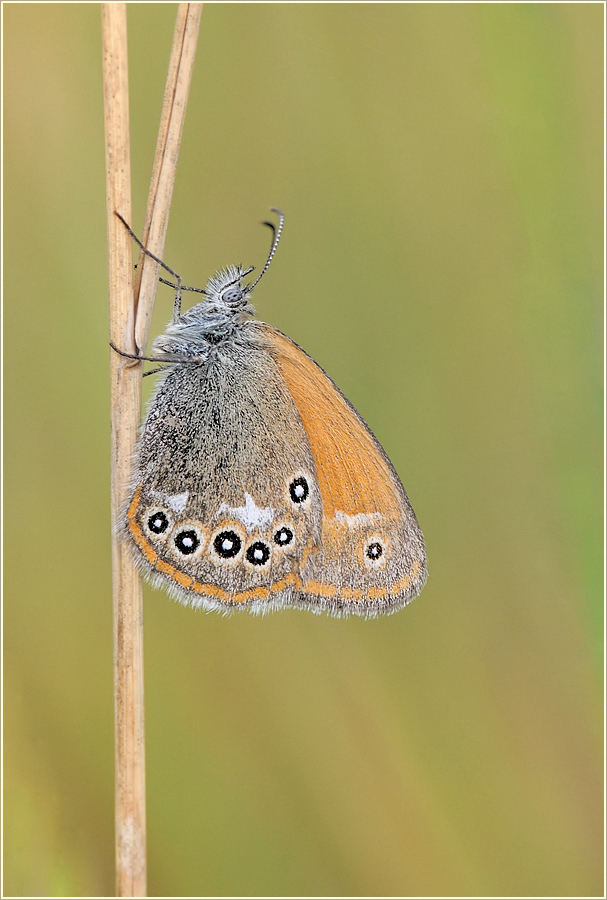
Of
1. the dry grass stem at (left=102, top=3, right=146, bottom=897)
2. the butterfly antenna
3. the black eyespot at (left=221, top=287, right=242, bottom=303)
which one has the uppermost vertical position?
the butterfly antenna

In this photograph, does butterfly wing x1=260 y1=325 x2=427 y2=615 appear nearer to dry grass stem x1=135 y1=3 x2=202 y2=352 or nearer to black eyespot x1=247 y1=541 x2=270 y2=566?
black eyespot x1=247 y1=541 x2=270 y2=566

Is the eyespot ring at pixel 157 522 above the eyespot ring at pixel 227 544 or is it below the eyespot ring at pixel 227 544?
above

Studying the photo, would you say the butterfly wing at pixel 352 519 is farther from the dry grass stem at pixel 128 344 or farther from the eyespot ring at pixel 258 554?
the dry grass stem at pixel 128 344

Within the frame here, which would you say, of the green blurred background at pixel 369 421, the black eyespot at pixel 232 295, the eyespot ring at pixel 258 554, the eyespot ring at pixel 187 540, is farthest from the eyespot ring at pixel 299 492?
the black eyespot at pixel 232 295

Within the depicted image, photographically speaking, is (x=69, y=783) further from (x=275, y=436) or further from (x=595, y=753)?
(x=595, y=753)

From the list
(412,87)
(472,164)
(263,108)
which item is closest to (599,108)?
(472,164)

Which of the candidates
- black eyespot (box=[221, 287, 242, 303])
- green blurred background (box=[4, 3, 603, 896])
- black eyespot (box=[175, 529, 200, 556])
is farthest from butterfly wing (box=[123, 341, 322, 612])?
green blurred background (box=[4, 3, 603, 896])

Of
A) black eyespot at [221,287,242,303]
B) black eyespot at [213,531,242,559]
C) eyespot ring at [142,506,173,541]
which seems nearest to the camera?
eyespot ring at [142,506,173,541]
